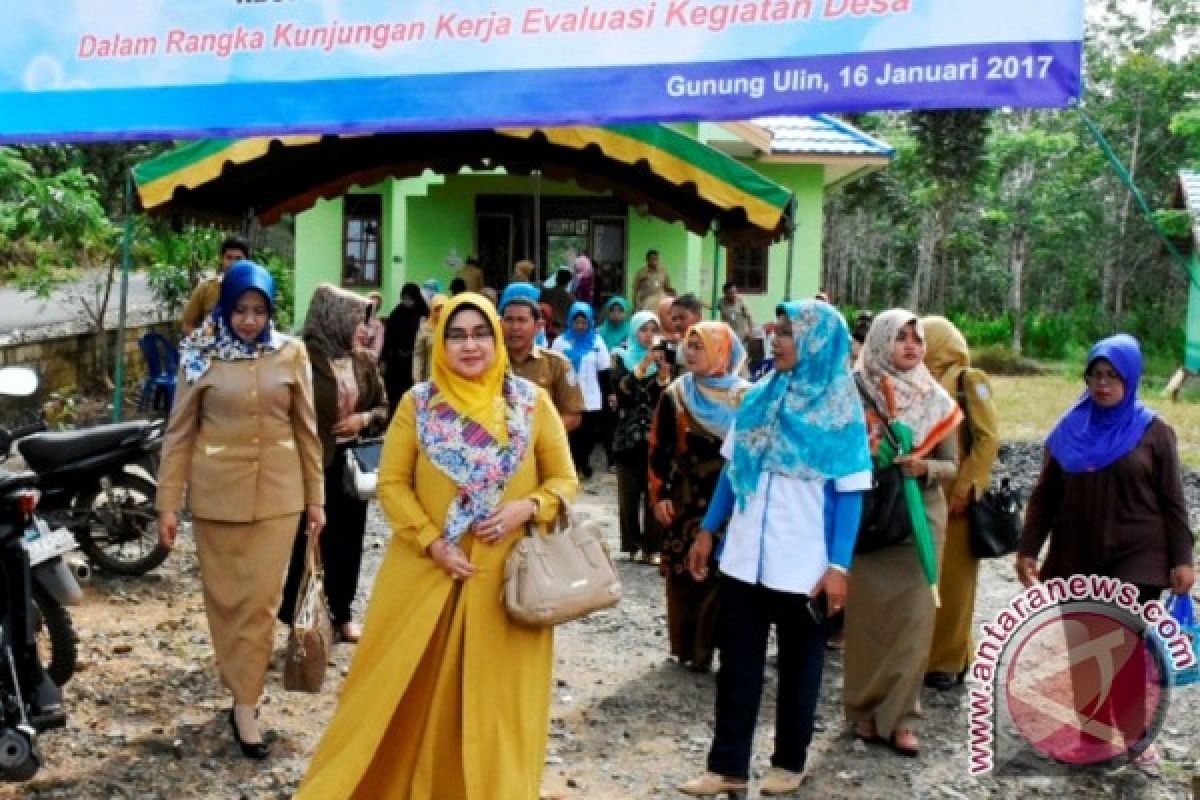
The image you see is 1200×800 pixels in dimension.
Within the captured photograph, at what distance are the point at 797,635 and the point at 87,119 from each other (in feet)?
9.91

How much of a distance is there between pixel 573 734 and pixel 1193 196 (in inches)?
914

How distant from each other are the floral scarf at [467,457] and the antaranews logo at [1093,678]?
227 cm

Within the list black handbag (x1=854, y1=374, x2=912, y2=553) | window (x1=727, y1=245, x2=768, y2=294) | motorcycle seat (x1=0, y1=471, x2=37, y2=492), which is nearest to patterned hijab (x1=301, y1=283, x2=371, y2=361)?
motorcycle seat (x1=0, y1=471, x2=37, y2=492)

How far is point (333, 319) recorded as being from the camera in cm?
578

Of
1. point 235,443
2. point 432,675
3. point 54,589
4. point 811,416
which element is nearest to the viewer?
point 432,675

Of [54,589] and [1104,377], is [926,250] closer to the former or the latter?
[1104,377]

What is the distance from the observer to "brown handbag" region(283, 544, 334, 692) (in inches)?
191

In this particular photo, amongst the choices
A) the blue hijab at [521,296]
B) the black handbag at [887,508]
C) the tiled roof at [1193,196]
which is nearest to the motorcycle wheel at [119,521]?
the blue hijab at [521,296]

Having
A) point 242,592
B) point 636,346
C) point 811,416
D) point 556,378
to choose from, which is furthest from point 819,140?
point 242,592

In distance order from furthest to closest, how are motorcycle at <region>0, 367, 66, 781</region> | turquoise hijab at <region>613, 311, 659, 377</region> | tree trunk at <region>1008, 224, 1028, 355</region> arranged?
tree trunk at <region>1008, 224, 1028, 355</region>
turquoise hijab at <region>613, 311, 659, 377</region>
motorcycle at <region>0, 367, 66, 781</region>

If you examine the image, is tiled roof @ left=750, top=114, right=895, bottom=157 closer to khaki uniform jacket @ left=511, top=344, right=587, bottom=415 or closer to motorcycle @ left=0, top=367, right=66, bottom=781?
khaki uniform jacket @ left=511, top=344, right=587, bottom=415

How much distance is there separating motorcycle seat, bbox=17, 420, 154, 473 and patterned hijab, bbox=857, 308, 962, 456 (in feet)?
11.7

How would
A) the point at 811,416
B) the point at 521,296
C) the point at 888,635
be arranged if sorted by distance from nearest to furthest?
the point at 811,416, the point at 888,635, the point at 521,296

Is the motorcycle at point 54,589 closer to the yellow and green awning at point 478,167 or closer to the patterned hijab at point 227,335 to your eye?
the patterned hijab at point 227,335
